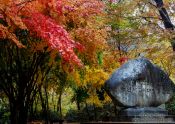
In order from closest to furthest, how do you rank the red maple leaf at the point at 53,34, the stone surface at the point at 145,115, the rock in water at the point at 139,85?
the red maple leaf at the point at 53,34, the stone surface at the point at 145,115, the rock in water at the point at 139,85

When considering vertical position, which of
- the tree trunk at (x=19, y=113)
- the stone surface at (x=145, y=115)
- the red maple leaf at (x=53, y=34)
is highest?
the red maple leaf at (x=53, y=34)

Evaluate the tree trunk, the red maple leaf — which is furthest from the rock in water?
the tree trunk

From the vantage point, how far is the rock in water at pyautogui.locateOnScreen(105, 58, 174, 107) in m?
11.6

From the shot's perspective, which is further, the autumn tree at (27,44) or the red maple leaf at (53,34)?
the autumn tree at (27,44)

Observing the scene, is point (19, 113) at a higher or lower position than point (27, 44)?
lower

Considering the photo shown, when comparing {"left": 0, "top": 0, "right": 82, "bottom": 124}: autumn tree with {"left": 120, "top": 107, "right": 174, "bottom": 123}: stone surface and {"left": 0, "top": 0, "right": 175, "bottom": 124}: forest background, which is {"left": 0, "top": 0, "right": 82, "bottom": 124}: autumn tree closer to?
{"left": 0, "top": 0, "right": 175, "bottom": 124}: forest background

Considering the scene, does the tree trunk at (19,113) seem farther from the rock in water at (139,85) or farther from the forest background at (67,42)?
the rock in water at (139,85)

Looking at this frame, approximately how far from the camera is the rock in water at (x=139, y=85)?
38.1 ft

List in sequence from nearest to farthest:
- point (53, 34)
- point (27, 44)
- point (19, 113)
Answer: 1. point (53, 34)
2. point (27, 44)
3. point (19, 113)

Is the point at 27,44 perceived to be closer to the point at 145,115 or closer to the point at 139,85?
the point at 139,85

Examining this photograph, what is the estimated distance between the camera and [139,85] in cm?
1184

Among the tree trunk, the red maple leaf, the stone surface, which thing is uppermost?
the red maple leaf

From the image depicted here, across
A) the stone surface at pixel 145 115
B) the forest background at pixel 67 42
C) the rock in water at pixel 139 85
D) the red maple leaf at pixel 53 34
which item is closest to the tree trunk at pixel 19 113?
the forest background at pixel 67 42

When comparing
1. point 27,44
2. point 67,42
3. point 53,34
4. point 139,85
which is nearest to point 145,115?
point 139,85
